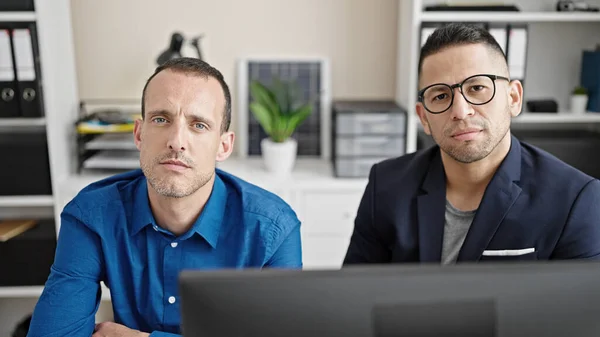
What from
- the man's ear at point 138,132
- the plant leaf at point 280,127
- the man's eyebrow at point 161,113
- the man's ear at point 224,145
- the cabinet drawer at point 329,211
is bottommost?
the cabinet drawer at point 329,211

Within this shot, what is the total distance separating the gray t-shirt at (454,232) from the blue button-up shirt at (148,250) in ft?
1.18

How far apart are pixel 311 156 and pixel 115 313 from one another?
1712 millimetres

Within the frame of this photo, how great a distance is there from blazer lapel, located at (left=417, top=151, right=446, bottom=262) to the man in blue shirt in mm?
303

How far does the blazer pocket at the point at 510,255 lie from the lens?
50.2 inches

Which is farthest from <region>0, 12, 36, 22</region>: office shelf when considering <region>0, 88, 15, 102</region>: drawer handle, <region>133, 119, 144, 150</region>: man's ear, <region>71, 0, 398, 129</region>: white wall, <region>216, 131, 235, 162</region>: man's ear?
<region>216, 131, 235, 162</region>: man's ear

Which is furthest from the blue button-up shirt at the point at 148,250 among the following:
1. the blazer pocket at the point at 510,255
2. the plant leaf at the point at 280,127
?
the plant leaf at the point at 280,127

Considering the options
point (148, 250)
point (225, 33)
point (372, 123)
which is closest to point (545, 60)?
point (372, 123)

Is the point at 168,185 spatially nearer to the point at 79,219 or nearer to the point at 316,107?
the point at 79,219

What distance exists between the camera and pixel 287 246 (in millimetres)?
1354

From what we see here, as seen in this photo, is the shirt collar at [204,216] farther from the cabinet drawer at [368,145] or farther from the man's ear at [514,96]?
the cabinet drawer at [368,145]

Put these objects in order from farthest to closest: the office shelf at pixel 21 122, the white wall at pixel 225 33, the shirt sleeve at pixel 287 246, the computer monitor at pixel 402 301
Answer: the white wall at pixel 225 33
the office shelf at pixel 21 122
the shirt sleeve at pixel 287 246
the computer monitor at pixel 402 301

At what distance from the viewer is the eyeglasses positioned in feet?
4.09

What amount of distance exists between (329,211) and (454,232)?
1.21 meters

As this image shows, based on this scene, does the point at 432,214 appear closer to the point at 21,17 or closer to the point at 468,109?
the point at 468,109
